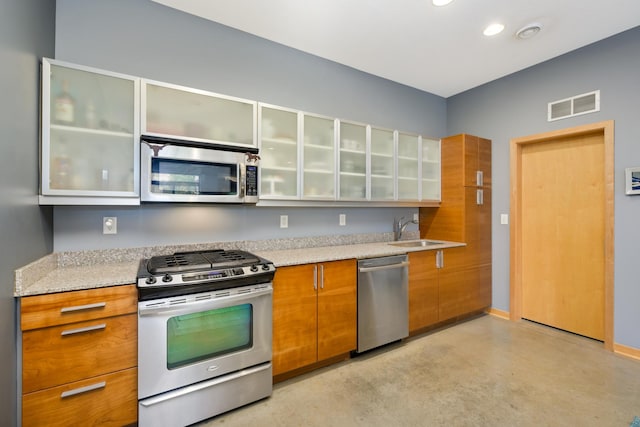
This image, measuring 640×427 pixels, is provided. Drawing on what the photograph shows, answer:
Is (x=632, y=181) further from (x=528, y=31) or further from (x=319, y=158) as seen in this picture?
(x=319, y=158)

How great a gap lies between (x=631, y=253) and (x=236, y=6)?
3.94 meters

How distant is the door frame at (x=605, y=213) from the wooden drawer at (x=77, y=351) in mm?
3770

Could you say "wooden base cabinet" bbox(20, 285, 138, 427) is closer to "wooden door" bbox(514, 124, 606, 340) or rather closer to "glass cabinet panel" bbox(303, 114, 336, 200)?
"glass cabinet panel" bbox(303, 114, 336, 200)

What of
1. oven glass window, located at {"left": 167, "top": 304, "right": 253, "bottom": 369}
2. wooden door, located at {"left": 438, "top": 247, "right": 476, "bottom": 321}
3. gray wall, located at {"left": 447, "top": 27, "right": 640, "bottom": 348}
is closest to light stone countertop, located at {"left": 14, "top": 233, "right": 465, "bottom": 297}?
wooden door, located at {"left": 438, "top": 247, "right": 476, "bottom": 321}

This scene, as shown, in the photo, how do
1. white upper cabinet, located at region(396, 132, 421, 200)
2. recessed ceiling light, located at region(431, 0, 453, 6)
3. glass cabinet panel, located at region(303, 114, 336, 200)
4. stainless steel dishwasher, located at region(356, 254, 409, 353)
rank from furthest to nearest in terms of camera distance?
1. white upper cabinet, located at region(396, 132, 421, 200)
2. glass cabinet panel, located at region(303, 114, 336, 200)
3. stainless steel dishwasher, located at region(356, 254, 409, 353)
4. recessed ceiling light, located at region(431, 0, 453, 6)

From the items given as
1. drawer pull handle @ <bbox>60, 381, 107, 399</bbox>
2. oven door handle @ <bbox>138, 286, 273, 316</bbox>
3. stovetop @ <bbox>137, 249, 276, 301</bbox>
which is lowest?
drawer pull handle @ <bbox>60, 381, 107, 399</bbox>

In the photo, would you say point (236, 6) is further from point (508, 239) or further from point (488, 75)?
point (508, 239)

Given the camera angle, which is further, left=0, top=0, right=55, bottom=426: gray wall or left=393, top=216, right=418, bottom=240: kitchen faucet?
left=393, top=216, right=418, bottom=240: kitchen faucet

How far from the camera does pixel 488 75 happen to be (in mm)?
3496

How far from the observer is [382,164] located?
317 cm

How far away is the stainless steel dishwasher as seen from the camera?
2.55 meters

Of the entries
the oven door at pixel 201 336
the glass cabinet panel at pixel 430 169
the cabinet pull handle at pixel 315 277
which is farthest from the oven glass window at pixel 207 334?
the glass cabinet panel at pixel 430 169

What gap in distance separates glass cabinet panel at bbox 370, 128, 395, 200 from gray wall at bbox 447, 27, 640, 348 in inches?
56.4

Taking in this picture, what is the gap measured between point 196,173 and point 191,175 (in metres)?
0.04
